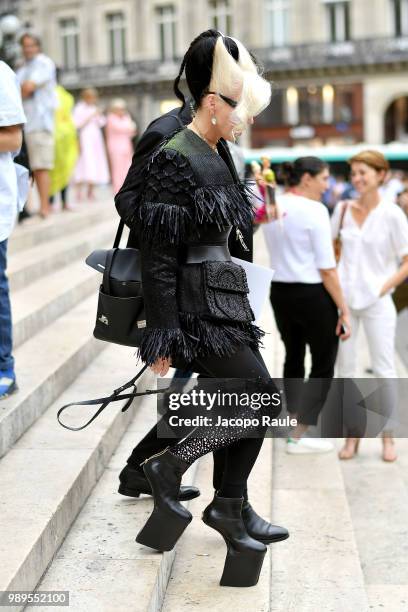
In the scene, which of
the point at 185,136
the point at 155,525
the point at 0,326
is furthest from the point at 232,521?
the point at 0,326

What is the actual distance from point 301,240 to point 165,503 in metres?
2.39

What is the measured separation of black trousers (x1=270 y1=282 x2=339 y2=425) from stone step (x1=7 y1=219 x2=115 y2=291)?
6.97 ft

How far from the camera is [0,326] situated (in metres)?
4.17

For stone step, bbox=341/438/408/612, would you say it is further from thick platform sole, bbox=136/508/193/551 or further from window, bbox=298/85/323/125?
window, bbox=298/85/323/125

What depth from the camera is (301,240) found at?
5215 millimetres

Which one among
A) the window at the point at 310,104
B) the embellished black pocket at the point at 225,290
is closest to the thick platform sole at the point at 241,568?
the embellished black pocket at the point at 225,290

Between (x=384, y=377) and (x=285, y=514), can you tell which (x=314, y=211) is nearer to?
(x=384, y=377)

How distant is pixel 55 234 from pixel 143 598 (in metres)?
6.57

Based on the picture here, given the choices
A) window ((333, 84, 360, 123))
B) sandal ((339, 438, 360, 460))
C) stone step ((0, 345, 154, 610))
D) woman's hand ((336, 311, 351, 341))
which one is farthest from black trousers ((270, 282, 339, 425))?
window ((333, 84, 360, 123))

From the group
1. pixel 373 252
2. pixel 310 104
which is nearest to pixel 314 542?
pixel 373 252

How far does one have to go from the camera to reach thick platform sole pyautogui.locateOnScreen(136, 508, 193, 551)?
3.21m

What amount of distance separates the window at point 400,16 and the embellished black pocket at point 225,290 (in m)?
39.1

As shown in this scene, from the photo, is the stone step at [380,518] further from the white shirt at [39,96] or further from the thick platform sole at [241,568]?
the white shirt at [39,96]

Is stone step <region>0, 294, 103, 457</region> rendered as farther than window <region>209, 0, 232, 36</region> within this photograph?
No
